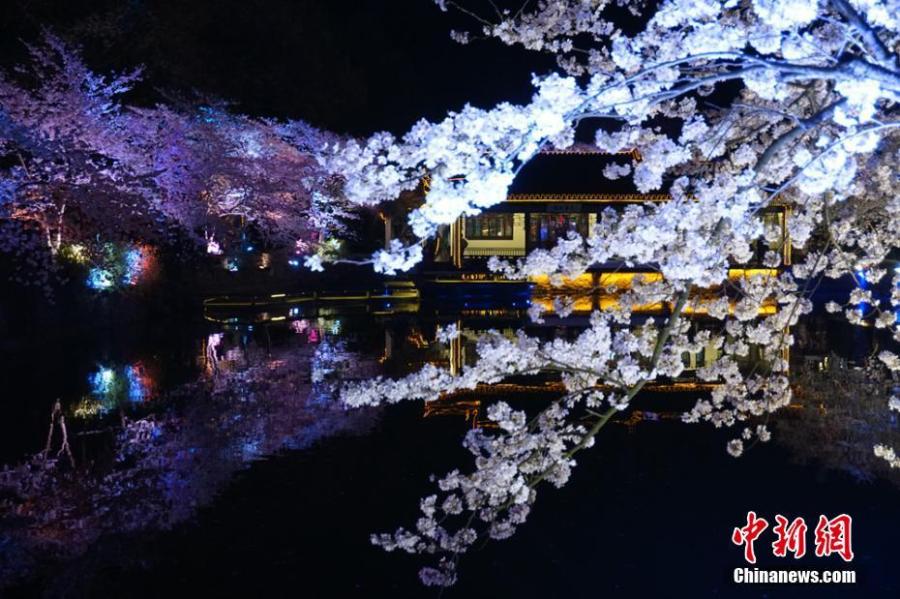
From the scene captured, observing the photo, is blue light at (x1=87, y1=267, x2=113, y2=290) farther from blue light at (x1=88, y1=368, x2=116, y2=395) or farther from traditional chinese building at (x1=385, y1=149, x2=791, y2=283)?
traditional chinese building at (x1=385, y1=149, x2=791, y2=283)

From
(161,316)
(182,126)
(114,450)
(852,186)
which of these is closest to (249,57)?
(182,126)

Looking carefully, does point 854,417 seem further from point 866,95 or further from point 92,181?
point 92,181

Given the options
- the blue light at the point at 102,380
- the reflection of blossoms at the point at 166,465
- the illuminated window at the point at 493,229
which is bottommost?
the reflection of blossoms at the point at 166,465

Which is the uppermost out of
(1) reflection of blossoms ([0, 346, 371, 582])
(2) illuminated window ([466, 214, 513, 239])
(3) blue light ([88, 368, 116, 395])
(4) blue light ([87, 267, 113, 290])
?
(2) illuminated window ([466, 214, 513, 239])

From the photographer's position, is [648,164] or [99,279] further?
[99,279]

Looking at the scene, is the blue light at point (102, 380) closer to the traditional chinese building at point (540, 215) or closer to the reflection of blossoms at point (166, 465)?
the reflection of blossoms at point (166, 465)

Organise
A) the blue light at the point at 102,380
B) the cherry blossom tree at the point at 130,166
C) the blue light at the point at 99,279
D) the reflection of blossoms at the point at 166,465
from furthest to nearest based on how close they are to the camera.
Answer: the blue light at the point at 99,279, the cherry blossom tree at the point at 130,166, the blue light at the point at 102,380, the reflection of blossoms at the point at 166,465

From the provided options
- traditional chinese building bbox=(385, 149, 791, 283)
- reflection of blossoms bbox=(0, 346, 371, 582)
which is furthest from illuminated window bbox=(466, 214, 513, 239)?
reflection of blossoms bbox=(0, 346, 371, 582)

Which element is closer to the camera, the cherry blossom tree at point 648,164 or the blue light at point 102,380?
the cherry blossom tree at point 648,164

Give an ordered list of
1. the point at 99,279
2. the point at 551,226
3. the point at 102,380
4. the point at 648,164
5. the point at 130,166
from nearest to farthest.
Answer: the point at 648,164
the point at 102,380
the point at 99,279
the point at 130,166
the point at 551,226

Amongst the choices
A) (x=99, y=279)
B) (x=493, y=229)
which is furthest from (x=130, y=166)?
(x=493, y=229)

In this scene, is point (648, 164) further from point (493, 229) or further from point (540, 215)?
point (493, 229)

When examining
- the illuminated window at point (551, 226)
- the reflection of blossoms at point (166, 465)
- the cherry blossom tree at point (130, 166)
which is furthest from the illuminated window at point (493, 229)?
the reflection of blossoms at point (166, 465)

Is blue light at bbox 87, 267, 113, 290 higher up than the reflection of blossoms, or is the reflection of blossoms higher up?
blue light at bbox 87, 267, 113, 290
